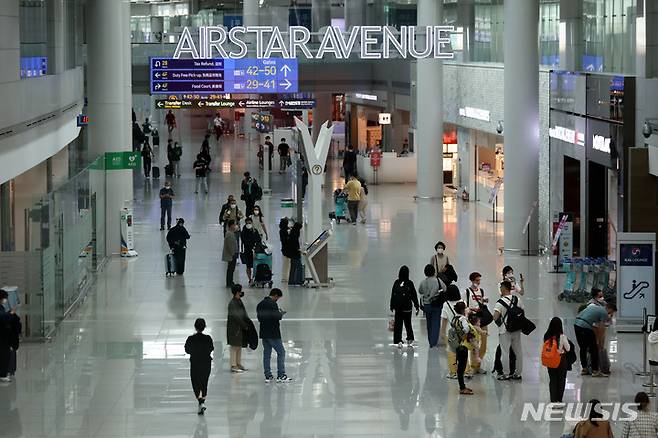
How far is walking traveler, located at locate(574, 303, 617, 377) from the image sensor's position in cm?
1805

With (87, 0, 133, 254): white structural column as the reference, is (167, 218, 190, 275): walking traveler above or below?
below

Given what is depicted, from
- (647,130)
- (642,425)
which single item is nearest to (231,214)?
(647,130)

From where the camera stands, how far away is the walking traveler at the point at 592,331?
59.2ft

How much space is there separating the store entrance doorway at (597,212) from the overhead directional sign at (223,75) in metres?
15.6

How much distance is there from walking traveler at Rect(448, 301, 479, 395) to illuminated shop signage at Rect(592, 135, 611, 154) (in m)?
9.76

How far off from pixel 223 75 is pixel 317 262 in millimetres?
16602

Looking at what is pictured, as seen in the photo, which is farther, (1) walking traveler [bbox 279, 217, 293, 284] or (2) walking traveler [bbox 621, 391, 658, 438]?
(1) walking traveler [bbox 279, 217, 293, 284]

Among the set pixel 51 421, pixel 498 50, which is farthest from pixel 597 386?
pixel 498 50

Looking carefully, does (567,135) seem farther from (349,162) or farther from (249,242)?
(349,162)

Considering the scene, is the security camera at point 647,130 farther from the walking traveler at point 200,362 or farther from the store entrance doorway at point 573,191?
the walking traveler at point 200,362

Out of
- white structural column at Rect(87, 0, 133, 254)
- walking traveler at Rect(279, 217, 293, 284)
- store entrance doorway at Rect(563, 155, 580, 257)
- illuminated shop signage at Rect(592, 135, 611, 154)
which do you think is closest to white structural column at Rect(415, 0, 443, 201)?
store entrance doorway at Rect(563, 155, 580, 257)

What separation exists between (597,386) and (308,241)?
11.4m

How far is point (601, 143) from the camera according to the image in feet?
88.4

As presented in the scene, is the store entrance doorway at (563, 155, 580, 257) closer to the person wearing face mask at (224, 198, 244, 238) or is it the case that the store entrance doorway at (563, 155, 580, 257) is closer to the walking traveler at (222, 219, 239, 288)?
the person wearing face mask at (224, 198, 244, 238)
